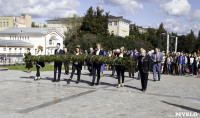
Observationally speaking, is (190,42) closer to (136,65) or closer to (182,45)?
(182,45)

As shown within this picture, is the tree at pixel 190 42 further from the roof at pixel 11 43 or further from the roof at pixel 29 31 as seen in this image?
the roof at pixel 11 43

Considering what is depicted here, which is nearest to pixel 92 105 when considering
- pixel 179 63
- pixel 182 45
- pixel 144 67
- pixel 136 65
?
pixel 144 67

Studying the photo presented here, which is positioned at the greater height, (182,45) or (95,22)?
(95,22)

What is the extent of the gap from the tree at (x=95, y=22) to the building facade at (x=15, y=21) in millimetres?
52485

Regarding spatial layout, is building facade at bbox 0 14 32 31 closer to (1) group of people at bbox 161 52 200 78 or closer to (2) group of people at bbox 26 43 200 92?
(2) group of people at bbox 26 43 200 92

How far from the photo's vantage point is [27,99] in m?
8.29

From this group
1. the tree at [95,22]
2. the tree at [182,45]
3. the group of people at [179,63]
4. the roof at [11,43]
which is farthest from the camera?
the tree at [182,45]

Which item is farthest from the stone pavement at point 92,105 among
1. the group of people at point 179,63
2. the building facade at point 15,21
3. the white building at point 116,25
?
the building facade at point 15,21

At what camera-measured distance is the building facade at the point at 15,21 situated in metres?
107

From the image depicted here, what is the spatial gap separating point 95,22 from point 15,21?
56889 millimetres

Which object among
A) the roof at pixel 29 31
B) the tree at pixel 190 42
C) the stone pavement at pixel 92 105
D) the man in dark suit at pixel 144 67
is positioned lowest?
the stone pavement at pixel 92 105

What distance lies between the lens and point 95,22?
64.2 metres

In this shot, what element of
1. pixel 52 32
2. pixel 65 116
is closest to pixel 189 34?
pixel 52 32

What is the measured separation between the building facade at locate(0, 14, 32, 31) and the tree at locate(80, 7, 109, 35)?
2066 inches
